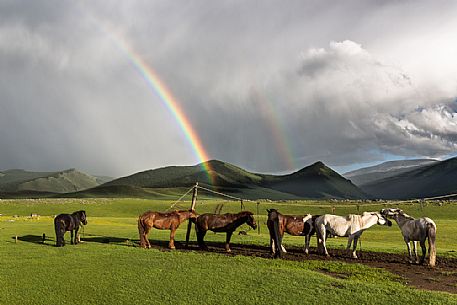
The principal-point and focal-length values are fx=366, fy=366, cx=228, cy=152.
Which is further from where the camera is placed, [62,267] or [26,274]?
[62,267]

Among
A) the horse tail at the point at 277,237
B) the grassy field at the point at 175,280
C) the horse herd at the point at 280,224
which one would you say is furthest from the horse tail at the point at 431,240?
the horse tail at the point at 277,237

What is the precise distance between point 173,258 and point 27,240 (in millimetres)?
12883

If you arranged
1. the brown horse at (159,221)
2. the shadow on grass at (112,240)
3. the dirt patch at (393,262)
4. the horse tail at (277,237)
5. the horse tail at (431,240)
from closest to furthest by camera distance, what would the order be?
the dirt patch at (393,262)
the horse tail at (431,240)
the horse tail at (277,237)
the brown horse at (159,221)
the shadow on grass at (112,240)

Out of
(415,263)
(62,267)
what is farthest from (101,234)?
(415,263)

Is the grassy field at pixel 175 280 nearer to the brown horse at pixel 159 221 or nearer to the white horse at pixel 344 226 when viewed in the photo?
the brown horse at pixel 159 221

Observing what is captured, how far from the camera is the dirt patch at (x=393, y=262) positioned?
1606 centimetres

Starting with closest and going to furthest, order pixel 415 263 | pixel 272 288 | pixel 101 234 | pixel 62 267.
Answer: pixel 272 288 → pixel 62 267 → pixel 415 263 → pixel 101 234

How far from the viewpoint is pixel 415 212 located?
7750cm

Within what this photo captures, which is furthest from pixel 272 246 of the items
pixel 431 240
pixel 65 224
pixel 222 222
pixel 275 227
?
pixel 65 224

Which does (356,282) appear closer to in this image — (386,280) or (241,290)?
(386,280)

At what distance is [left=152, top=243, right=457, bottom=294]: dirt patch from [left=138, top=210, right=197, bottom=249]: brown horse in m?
1.31

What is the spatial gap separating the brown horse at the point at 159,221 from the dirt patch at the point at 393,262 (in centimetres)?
131

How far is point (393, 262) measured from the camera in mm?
20594

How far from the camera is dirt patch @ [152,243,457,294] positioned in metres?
16.1
